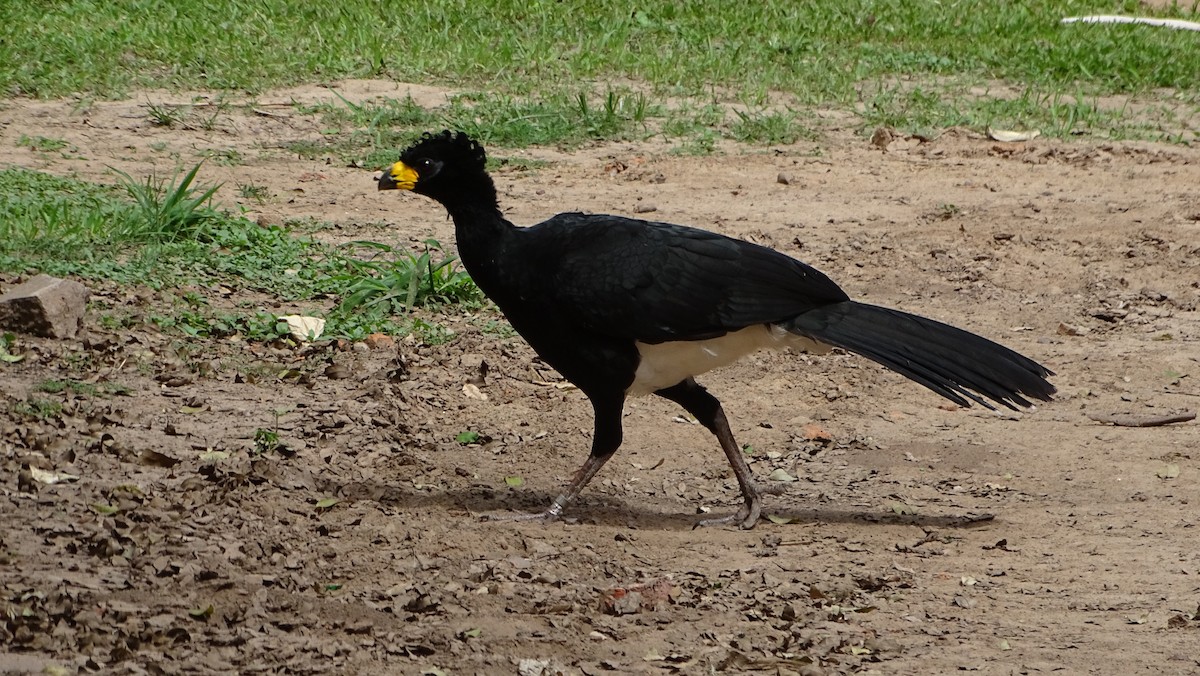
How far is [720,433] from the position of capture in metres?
5.33

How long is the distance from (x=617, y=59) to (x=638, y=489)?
21.4 feet

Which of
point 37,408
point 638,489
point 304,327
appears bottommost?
point 638,489

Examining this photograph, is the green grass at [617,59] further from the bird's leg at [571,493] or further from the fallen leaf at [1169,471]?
the fallen leaf at [1169,471]

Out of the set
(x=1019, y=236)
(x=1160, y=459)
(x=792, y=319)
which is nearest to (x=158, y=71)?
(x=1019, y=236)

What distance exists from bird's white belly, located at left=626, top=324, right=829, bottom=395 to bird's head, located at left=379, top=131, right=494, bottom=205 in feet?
2.69

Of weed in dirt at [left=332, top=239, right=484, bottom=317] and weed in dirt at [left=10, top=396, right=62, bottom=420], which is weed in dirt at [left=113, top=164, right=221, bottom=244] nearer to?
weed in dirt at [left=332, top=239, right=484, bottom=317]

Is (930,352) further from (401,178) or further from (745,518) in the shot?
(401,178)

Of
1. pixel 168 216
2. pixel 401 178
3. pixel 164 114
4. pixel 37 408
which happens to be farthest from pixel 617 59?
pixel 37 408

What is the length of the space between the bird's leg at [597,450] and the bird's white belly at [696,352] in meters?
0.10

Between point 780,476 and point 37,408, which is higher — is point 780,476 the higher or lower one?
the lower one

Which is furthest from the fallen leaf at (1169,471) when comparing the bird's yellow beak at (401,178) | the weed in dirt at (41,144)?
the weed in dirt at (41,144)

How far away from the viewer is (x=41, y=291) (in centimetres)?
579

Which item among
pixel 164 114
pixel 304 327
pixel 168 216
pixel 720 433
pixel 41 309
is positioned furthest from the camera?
pixel 164 114

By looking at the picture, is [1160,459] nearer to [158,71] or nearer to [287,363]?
[287,363]
